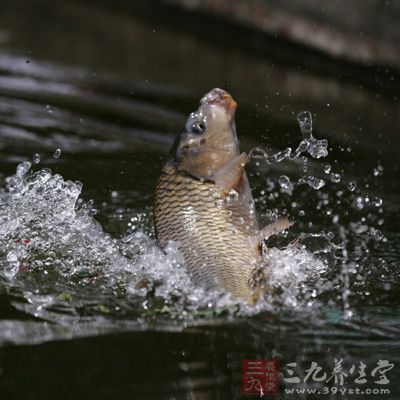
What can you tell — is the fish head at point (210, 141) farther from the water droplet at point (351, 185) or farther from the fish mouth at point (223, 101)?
the water droplet at point (351, 185)

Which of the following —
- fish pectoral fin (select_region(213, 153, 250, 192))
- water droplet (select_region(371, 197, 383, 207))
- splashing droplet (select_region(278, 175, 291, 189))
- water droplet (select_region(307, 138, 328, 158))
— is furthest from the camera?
water droplet (select_region(371, 197, 383, 207))

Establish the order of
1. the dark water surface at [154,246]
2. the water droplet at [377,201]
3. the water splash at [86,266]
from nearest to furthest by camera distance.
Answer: the dark water surface at [154,246], the water splash at [86,266], the water droplet at [377,201]

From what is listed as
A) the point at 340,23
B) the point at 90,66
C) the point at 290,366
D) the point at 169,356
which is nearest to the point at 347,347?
the point at 290,366

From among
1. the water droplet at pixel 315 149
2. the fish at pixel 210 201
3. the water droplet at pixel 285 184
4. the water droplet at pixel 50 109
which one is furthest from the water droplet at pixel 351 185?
the water droplet at pixel 50 109

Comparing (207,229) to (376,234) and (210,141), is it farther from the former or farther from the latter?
(376,234)

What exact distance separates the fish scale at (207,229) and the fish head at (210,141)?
2.2 inches

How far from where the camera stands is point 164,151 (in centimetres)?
615

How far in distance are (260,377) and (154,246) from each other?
89 cm

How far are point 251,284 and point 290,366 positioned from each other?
35 centimetres

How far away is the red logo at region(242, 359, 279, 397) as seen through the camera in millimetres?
3105

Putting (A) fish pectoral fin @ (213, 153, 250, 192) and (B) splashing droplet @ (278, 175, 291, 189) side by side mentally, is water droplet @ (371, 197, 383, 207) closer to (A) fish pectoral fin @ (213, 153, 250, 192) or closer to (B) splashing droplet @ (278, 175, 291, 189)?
(B) splashing droplet @ (278, 175, 291, 189)

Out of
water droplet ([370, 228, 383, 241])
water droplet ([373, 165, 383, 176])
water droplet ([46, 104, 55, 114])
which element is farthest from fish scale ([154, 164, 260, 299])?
water droplet ([46, 104, 55, 114])

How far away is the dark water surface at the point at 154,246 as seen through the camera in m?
3.26

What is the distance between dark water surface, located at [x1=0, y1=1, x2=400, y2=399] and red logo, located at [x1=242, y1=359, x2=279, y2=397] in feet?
0.13
